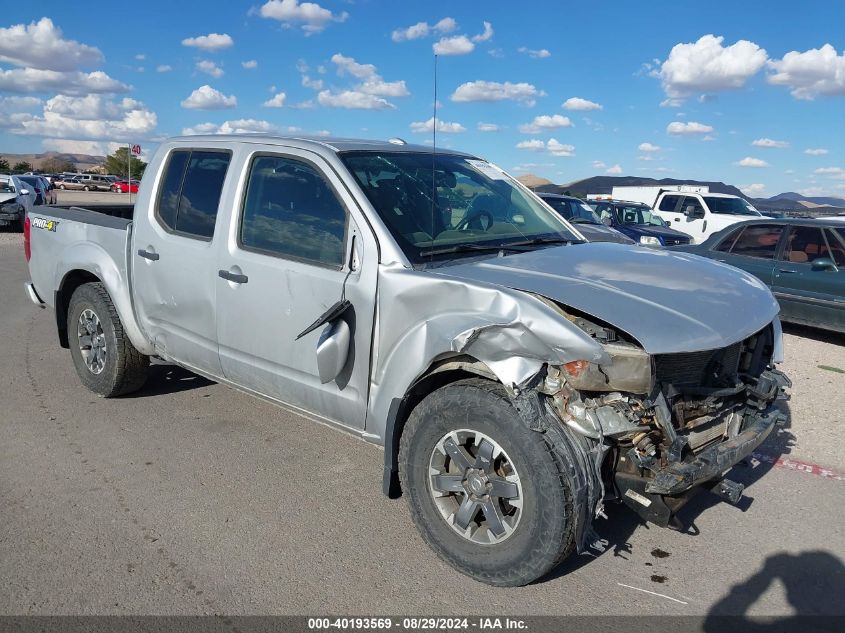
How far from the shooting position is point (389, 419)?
3.41m

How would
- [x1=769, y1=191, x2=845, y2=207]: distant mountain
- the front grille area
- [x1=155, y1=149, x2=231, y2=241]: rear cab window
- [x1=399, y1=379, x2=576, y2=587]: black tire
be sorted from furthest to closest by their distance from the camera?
[x1=769, y1=191, x2=845, y2=207]: distant mountain < [x1=155, y1=149, x2=231, y2=241]: rear cab window < the front grille area < [x1=399, y1=379, x2=576, y2=587]: black tire

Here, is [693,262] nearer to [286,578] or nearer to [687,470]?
[687,470]

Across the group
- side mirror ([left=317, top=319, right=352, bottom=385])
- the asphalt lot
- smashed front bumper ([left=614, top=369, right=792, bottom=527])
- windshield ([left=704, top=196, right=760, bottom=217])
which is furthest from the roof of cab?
windshield ([left=704, top=196, right=760, bottom=217])

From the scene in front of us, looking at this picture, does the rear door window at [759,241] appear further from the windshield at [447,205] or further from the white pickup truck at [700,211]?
the white pickup truck at [700,211]

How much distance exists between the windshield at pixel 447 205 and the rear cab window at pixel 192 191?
1001 millimetres

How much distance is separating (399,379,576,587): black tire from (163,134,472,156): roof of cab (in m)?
1.65

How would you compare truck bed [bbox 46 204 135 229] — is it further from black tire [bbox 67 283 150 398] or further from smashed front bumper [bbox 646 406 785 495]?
smashed front bumper [bbox 646 406 785 495]

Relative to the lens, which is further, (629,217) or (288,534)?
(629,217)

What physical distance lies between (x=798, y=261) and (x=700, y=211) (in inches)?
419

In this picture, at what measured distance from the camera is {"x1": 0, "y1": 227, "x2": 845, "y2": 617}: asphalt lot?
10.3ft

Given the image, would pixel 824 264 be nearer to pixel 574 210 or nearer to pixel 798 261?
pixel 798 261

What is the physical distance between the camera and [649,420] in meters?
3.01

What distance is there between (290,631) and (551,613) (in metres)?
1.10

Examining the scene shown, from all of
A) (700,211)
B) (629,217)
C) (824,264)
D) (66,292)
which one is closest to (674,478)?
(66,292)
